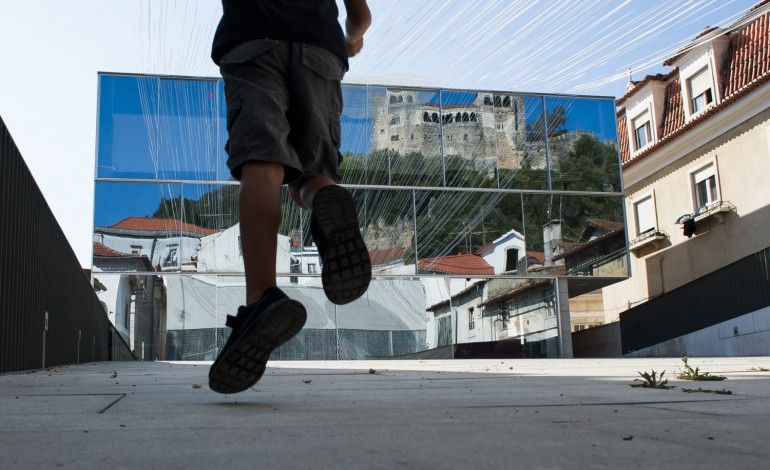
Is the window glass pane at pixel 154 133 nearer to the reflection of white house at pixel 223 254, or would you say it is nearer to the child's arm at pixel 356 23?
the reflection of white house at pixel 223 254

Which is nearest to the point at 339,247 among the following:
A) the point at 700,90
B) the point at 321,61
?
the point at 321,61

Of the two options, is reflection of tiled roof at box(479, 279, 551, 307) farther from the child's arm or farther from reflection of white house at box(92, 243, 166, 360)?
the child's arm

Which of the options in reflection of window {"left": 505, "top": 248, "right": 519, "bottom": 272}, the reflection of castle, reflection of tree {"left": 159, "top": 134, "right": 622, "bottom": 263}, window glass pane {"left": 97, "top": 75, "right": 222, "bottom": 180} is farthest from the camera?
the reflection of castle

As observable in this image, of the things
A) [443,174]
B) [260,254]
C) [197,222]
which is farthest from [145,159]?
[260,254]

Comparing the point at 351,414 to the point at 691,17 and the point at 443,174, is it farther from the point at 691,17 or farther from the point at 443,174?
the point at 443,174

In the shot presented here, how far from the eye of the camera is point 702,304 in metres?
17.8

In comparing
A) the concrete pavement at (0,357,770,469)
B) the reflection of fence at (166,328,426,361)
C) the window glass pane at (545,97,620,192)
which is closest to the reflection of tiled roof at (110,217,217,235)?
the reflection of fence at (166,328,426,361)

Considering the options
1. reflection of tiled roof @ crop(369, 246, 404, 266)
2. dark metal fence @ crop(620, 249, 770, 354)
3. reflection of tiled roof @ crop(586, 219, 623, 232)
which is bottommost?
dark metal fence @ crop(620, 249, 770, 354)

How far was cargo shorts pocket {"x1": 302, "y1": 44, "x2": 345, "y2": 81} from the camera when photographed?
101 inches

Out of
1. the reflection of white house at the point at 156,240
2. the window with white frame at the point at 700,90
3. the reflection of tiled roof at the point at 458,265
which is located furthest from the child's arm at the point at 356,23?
the window with white frame at the point at 700,90

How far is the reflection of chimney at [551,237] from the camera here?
2134 centimetres

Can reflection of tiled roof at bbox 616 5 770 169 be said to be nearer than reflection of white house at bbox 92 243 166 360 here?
No

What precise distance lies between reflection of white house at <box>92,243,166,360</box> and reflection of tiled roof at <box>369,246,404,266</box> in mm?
4961

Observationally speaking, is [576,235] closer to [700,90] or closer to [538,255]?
[538,255]
